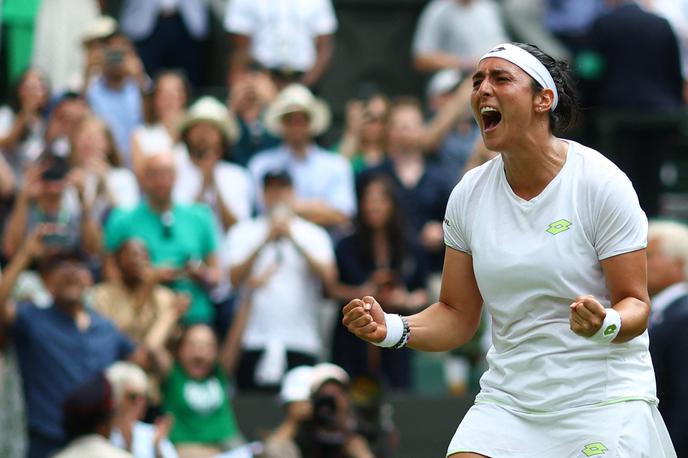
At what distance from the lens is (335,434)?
8.75m

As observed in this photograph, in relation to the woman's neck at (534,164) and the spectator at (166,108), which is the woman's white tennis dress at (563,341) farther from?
the spectator at (166,108)

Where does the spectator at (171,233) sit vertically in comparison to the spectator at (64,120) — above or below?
below

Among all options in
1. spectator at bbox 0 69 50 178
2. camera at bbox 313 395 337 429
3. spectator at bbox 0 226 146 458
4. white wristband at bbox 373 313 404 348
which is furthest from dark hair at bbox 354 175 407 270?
white wristband at bbox 373 313 404 348

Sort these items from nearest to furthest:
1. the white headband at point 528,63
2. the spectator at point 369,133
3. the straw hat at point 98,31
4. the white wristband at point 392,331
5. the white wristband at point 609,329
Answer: the white wristband at point 609,329
the white headband at point 528,63
the white wristband at point 392,331
the spectator at point 369,133
the straw hat at point 98,31

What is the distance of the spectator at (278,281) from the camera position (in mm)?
10172

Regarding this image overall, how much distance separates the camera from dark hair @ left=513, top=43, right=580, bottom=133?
17.1ft

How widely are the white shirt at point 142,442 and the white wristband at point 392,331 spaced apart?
10.5ft

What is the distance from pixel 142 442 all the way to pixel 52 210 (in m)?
2.30

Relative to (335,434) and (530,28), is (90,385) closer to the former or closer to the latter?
(335,434)

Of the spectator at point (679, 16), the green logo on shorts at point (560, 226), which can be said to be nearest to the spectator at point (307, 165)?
the spectator at point (679, 16)

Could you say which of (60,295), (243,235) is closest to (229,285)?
(243,235)

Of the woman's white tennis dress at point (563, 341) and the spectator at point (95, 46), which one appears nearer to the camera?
the woman's white tennis dress at point (563, 341)

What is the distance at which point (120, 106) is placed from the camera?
1198cm

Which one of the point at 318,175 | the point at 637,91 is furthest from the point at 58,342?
the point at 637,91
